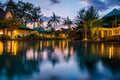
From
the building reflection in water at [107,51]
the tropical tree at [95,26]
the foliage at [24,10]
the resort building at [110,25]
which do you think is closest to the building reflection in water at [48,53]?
the building reflection in water at [107,51]

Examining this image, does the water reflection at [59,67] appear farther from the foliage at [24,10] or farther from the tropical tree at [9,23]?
the foliage at [24,10]

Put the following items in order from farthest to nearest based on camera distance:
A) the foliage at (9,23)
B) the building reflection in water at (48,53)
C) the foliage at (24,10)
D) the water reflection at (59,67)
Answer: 1. the foliage at (24,10)
2. the foliage at (9,23)
3. the building reflection in water at (48,53)
4. the water reflection at (59,67)

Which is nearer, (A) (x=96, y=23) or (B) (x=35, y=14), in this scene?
(A) (x=96, y=23)

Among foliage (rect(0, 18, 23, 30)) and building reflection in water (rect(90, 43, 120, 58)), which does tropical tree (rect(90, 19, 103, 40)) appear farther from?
building reflection in water (rect(90, 43, 120, 58))

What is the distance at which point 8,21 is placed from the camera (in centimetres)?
5175

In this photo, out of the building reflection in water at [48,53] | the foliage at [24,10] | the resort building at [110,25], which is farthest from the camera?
the foliage at [24,10]

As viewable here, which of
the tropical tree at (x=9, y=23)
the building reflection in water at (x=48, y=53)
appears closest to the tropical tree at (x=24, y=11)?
the tropical tree at (x=9, y=23)

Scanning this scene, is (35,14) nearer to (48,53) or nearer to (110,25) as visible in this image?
(110,25)

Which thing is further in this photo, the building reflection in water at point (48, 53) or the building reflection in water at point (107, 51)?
the building reflection in water at point (107, 51)

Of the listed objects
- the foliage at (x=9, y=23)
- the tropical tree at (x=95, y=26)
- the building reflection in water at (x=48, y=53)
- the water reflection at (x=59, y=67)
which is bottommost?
the water reflection at (x=59, y=67)

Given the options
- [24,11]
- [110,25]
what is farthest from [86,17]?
[24,11]

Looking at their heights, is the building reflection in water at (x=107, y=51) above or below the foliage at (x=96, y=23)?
below

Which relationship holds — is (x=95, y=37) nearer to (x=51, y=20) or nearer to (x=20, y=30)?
(x=20, y=30)

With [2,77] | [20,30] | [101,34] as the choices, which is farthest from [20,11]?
[2,77]
